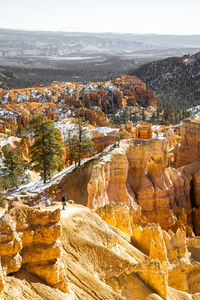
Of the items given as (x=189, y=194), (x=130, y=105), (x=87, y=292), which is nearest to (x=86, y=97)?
(x=130, y=105)

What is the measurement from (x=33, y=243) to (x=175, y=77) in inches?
5879

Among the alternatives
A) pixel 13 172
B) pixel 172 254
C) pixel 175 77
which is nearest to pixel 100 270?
pixel 172 254

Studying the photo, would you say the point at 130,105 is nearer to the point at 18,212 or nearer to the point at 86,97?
the point at 86,97

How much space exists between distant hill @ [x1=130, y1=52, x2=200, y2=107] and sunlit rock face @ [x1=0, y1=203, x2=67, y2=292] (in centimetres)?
11339

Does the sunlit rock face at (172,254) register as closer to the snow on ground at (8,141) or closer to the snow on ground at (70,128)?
the snow on ground at (8,141)

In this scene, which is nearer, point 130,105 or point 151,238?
point 151,238

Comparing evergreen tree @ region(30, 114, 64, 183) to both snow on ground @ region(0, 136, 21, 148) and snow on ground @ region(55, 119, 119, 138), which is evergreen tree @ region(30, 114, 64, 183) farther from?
snow on ground @ region(55, 119, 119, 138)

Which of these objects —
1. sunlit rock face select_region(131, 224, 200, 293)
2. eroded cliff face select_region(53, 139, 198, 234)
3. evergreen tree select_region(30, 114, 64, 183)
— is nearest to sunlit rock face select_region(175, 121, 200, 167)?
eroded cliff face select_region(53, 139, 198, 234)

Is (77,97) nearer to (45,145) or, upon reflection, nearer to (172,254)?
(45,145)

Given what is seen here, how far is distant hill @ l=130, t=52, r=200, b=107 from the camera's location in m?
130

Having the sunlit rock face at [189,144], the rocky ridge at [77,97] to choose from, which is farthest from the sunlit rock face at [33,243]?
the rocky ridge at [77,97]

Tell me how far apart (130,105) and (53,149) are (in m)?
82.5

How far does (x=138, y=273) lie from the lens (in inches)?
520

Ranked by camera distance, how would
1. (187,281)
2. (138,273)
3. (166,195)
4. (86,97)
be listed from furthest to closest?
1. (86,97)
2. (166,195)
3. (187,281)
4. (138,273)
